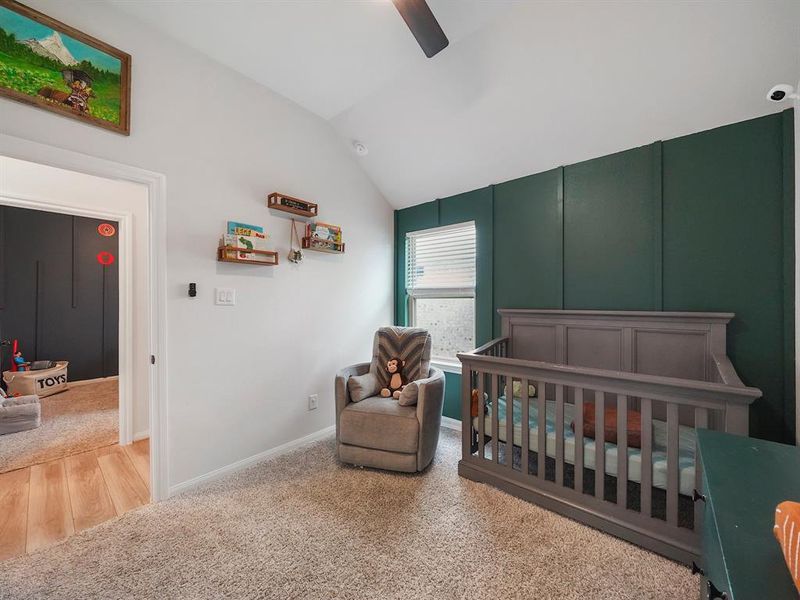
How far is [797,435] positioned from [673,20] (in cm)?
223

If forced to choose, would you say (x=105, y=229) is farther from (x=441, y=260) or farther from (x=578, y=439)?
(x=578, y=439)

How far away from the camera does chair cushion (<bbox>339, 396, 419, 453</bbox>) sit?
2.17 meters

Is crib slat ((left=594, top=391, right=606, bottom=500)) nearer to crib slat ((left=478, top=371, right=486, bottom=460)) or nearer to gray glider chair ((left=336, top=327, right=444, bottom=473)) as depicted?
crib slat ((left=478, top=371, right=486, bottom=460))

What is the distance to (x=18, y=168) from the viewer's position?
2469 mm

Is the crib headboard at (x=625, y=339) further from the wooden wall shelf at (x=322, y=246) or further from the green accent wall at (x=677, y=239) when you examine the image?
the wooden wall shelf at (x=322, y=246)

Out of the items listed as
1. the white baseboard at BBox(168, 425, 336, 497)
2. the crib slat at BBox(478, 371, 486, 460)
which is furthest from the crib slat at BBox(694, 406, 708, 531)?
the white baseboard at BBox(168, 425, 336, 497)

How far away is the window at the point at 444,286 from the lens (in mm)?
3139

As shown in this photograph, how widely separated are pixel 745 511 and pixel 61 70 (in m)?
3.12

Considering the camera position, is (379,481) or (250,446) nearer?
(379,481)

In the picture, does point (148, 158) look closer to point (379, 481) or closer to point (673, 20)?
point (379, 481)

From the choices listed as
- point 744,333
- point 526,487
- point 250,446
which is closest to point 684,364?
point 744,333

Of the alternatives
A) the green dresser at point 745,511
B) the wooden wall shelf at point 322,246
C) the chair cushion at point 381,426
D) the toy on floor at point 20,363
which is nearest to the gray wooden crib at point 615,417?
the chair cushion at point 381,426

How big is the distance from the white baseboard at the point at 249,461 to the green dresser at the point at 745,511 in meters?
2.47

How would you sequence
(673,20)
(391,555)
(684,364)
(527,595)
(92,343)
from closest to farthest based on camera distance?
(527,595), (391,555), (673,20), (684,364), (92,343)
